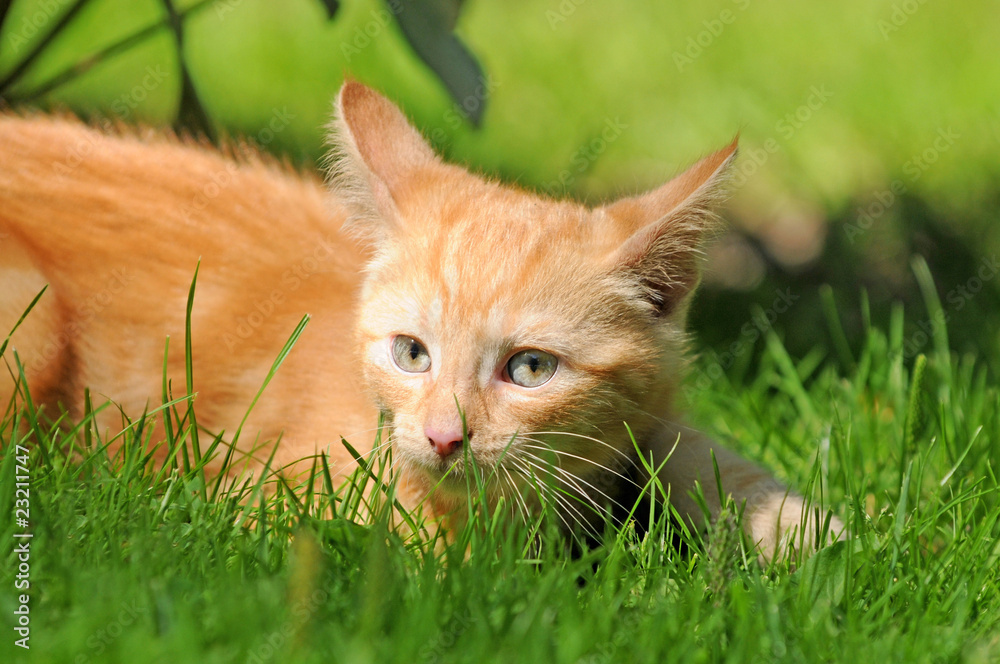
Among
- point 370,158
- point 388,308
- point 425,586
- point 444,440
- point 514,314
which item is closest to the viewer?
point 425,586

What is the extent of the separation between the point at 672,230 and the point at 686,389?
2.72 feet

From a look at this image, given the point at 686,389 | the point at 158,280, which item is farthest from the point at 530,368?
the point at 158,280

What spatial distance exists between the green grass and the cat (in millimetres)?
163

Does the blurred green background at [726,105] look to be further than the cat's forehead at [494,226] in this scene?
Yes

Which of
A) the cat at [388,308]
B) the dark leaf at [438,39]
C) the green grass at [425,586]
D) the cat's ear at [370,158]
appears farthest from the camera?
the dark leaf at [438,39]

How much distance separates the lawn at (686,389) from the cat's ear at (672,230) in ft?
0.44

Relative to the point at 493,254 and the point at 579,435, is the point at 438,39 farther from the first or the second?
the point at 579,435

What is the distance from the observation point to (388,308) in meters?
2.04

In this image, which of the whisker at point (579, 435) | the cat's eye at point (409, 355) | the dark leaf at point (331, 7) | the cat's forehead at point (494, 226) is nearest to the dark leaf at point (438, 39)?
the dark leaf at point (331, 7)

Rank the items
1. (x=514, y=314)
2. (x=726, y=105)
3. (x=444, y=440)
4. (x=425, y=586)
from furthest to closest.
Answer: (x=726, y=105) → (x=514, y=314) → (x=444, y=440) → (x=425, y=586)

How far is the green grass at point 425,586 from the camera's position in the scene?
4.39ft

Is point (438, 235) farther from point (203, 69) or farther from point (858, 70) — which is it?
point (858, 70)

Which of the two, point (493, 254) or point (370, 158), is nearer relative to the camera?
point (493, 254)

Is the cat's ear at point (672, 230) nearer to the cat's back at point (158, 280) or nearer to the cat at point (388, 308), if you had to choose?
the cat at point (388, 308)
